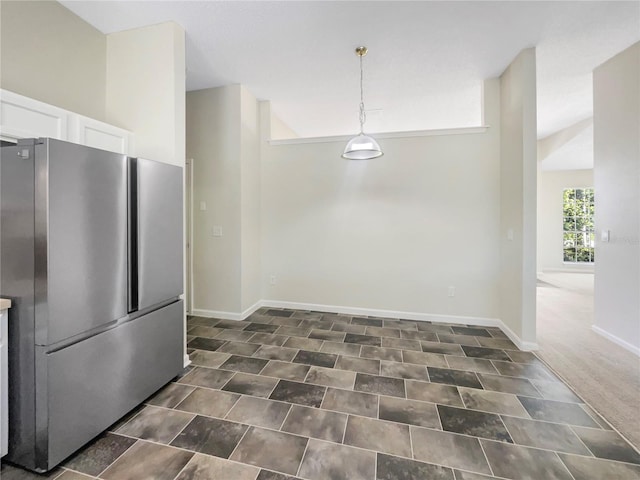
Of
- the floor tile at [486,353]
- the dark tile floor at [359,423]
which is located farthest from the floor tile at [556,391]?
the floor tile at [486,353]

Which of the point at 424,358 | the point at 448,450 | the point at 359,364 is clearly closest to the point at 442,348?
the point at 424,358

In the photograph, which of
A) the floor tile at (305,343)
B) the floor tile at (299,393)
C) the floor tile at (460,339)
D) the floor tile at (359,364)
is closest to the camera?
the floor tile at (299,393)

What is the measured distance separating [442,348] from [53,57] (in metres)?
4.38

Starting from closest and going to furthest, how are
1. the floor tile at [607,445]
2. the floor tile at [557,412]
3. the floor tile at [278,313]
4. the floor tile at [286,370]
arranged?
the floor tile at [607,445]
the floor tile at [557,412]
the floor tile at [286,370]
the floor tile at [278,313]

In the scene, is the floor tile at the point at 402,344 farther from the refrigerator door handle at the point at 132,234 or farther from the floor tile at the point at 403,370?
the refrigerator door handle at the point at 132,234

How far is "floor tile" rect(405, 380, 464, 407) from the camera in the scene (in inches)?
79.2

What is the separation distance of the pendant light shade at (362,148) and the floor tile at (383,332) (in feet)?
6.70

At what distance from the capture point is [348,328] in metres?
3.40

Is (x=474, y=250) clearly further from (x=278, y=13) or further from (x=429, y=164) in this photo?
(x=278, y=13)

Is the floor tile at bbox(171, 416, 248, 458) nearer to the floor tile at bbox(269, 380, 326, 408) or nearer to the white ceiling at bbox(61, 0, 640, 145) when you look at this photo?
the floor tile at bbox(269, 380, 326, 408)

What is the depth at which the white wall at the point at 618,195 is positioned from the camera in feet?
8.89

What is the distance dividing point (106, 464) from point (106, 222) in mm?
1346

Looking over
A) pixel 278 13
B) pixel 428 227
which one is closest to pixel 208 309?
pixel 428 227

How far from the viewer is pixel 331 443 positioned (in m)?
1.61
